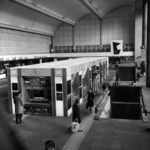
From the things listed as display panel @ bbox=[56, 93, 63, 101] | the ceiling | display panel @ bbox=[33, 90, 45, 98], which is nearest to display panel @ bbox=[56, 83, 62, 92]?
display panel @ bbox=[56, 93, 63, 101]

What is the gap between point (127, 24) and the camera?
4212 centimetres

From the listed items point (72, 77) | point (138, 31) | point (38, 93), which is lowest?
point (38, 93)

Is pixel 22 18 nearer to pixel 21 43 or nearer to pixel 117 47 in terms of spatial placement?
pixel 21 43

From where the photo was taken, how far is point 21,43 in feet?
113

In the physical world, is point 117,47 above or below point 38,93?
above

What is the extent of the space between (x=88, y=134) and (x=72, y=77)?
19.5 feet

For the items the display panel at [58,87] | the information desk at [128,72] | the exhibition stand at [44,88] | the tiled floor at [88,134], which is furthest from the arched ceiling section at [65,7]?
the tiled floor at [88,134]

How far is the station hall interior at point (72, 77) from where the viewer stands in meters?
8.20

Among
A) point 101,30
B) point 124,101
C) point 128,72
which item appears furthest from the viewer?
point 101,30

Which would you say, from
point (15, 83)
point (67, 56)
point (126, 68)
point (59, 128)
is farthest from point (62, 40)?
point (59, 128)

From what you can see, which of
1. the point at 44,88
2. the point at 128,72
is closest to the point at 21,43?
the point at 128,72

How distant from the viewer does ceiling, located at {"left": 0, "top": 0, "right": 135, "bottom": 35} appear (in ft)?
86.8

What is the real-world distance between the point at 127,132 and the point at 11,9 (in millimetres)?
23919

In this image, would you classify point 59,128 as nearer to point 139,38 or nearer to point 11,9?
point 11,9
